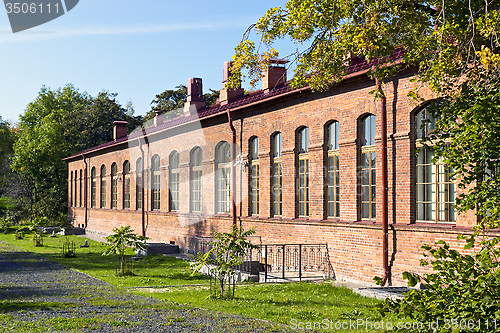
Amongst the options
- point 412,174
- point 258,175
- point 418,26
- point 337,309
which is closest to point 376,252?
point 412,174

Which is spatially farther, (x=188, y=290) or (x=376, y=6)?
(x=188, y=290)

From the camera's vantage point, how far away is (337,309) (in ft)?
33.9

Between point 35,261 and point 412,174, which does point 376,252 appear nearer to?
point 412,174

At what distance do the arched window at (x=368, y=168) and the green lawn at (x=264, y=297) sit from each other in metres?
2.29

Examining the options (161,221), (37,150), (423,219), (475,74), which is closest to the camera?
(475,74)

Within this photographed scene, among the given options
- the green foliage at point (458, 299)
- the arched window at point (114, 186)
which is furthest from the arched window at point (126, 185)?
the green foliage at point (458, 299)

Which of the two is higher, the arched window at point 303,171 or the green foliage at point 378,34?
the green foliage at point 378,34

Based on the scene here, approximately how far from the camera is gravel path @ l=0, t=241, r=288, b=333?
8867 millimetres

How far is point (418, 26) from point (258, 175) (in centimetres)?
1237

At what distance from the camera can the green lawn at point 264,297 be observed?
9.65m

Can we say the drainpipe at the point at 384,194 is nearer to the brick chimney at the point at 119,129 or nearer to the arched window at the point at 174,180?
the arched window at the point at 174,180

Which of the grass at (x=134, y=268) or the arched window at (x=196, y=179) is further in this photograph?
the arched window at (x=196, y=179)

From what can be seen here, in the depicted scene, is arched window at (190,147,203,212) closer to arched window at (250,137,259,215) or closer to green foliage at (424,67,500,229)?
arched window at (250,137,259,215)

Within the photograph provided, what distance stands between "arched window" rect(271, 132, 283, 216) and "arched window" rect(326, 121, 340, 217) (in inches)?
95.6
